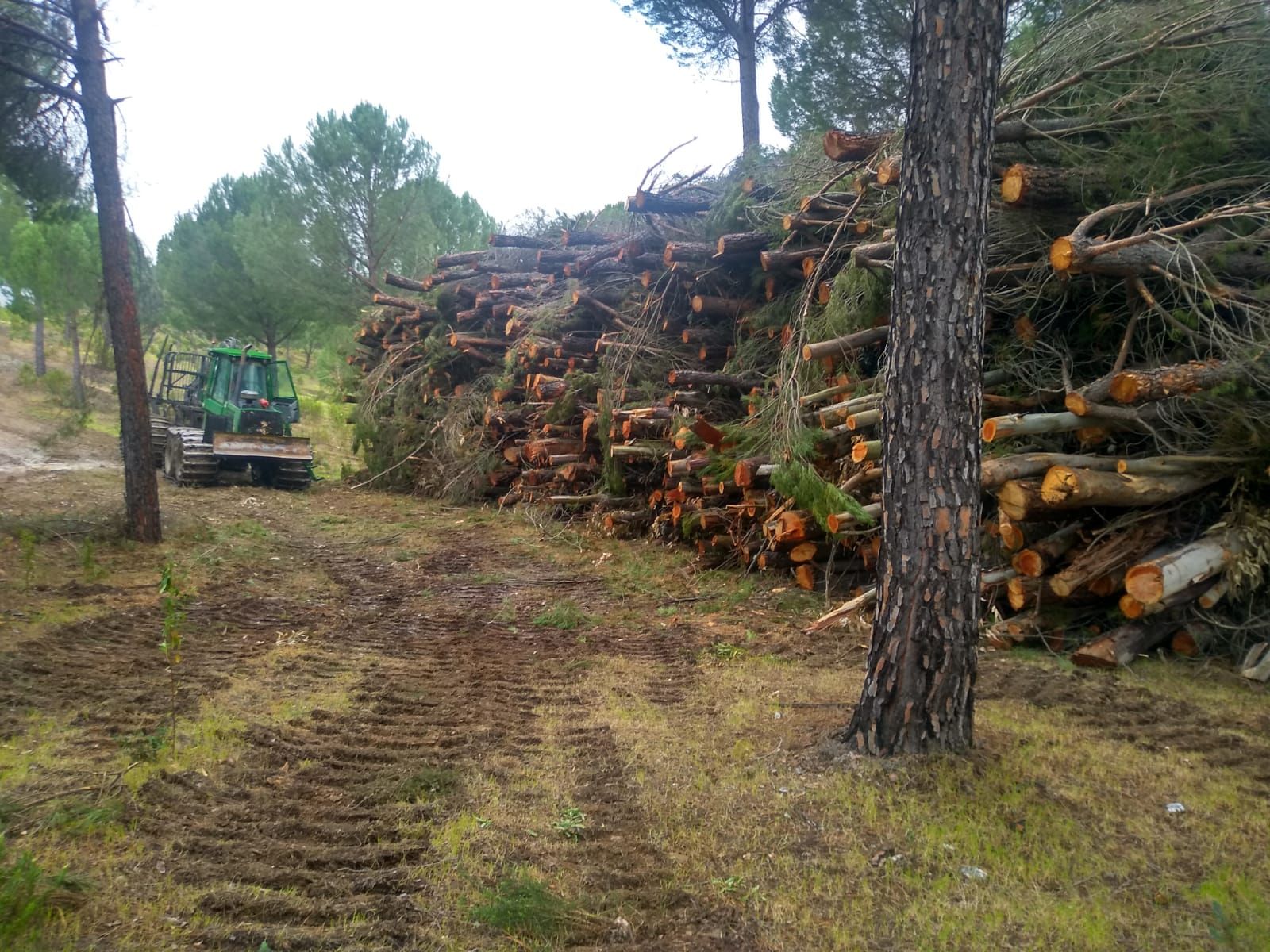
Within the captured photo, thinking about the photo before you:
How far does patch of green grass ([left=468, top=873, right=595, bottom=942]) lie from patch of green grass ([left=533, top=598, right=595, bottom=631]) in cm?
423

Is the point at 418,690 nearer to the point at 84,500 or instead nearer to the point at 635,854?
the point at 635,854

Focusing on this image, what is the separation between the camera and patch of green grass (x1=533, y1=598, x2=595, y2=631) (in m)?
7.11

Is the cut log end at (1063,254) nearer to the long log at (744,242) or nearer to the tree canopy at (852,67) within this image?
the long log at (744,242)

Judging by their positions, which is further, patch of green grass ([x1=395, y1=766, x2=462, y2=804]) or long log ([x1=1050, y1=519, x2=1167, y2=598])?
long log ([x1=1050, y1=519, x2=1167, y2=598])

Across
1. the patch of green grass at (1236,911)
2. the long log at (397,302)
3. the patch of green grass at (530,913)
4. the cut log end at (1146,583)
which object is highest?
the long log at (397,302)

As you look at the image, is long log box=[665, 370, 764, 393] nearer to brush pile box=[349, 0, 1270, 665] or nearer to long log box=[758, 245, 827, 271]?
brush pile box=[349, 0, 1270, 665]

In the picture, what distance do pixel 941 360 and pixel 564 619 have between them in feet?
14.2

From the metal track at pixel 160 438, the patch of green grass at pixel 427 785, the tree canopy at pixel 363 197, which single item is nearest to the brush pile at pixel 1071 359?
the patch of green grass at pixel 427 785

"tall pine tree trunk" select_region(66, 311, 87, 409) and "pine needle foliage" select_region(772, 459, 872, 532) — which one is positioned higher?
"tall pine tree trunk" select_region(66, 311, 87, 409)

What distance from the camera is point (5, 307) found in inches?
1044

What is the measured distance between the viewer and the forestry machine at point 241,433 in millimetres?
14883

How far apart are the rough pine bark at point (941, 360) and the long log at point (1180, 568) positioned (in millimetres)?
2260

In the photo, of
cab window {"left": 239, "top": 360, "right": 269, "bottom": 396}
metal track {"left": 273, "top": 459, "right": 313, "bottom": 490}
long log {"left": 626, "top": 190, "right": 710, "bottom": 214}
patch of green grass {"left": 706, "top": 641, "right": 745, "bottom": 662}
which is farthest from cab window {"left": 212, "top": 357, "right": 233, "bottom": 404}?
Result: patch of green grass {"left": 706, "top": 641, "right": 745, "bottom": 662}

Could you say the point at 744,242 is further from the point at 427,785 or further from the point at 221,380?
the point at 221,380
